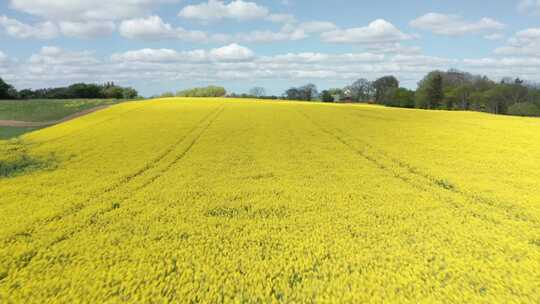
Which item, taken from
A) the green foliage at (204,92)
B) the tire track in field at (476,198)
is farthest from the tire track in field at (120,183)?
the green foliage at (204,92)

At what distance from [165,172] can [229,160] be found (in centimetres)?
233

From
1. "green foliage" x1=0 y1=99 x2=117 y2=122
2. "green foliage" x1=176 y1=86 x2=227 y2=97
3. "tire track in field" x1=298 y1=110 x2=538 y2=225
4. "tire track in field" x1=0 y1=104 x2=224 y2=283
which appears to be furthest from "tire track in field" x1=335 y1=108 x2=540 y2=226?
"green foliage" x1=176 y1=86 x2=227 y2=97

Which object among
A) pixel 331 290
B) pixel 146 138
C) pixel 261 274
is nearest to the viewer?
pixel 331 290

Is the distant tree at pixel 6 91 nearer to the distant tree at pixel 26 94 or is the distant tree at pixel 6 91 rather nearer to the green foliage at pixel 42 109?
the distant tree at pixel 26 94

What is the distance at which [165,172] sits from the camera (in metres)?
9.28

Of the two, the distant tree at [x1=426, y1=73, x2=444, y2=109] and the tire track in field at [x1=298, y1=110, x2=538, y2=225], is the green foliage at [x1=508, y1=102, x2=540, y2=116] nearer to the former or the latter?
the distant tree at [x1=426, y1=73, x2=444, y2=109]

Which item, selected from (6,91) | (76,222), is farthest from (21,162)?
(6,91)

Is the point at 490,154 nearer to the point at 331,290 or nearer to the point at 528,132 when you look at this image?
the point at 528,132

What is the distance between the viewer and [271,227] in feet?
17.6

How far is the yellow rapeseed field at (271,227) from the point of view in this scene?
3.74 metres

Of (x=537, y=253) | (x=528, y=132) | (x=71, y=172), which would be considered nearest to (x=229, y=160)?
(x=71, y=172)

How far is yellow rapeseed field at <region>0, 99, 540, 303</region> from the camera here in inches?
147

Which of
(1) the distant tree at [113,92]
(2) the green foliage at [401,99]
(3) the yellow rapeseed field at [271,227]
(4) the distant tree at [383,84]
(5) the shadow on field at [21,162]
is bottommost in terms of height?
(3) the yellow rapeseed field at [271,227]

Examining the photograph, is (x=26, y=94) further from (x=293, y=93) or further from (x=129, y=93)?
(x=293, y=93)
